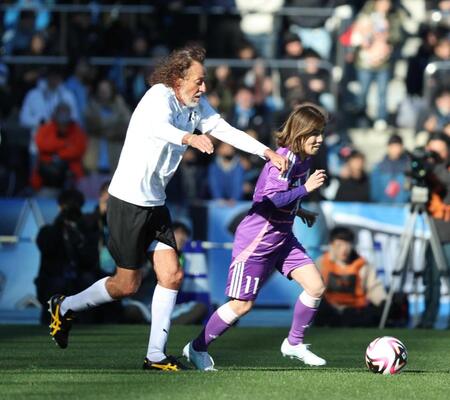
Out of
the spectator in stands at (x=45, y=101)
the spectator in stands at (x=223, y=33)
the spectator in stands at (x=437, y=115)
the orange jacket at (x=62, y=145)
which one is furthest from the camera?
the spectator in stands at (x=223, y=33)

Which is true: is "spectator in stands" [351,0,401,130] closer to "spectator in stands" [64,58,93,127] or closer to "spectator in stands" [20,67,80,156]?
"spectator in stands" [64,58,93,127]

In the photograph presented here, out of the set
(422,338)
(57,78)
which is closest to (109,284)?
(422,338)

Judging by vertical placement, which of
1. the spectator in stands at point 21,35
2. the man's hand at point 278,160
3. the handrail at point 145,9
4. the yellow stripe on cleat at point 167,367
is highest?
the handrail at point 145,9

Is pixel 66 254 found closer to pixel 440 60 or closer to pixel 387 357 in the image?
pixel 387 357

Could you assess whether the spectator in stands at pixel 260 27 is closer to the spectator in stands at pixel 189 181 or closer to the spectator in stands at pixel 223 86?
the spectator in stands at pixel 223 86

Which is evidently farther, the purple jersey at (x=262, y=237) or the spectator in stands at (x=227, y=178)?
the spectator in stands at (x=227, y=178)

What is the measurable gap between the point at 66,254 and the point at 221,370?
6.65 metres

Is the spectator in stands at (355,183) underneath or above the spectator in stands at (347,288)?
above

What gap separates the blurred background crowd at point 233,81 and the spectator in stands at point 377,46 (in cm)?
2

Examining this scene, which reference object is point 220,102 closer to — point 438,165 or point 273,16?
point 273,16

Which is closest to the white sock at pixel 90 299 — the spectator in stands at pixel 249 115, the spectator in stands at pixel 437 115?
the spectator in stands at pixel 249 115

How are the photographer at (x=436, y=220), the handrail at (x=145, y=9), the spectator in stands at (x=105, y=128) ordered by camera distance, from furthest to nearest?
the handrail at (x=145, y=9) < the spectator in stands at (x=105, y=128) < the photographer at (x=436, y=220)

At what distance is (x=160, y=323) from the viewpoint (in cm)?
1001

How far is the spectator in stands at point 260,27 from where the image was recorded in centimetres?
2356
